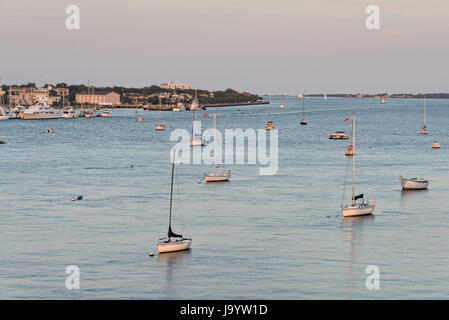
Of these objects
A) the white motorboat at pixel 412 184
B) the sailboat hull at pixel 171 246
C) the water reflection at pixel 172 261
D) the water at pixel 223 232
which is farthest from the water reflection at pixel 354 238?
the white motorboat at pixel 412 184

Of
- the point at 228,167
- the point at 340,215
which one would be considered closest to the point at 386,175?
the point at 228,167

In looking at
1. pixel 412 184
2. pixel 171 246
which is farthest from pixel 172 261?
pixel 412 184

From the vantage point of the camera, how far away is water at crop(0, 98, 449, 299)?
3962 centimetres

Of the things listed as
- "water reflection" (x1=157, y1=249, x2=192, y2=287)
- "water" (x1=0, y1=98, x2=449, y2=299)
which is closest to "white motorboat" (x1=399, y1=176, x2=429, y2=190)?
"water" (x1=0, y1=98, x2=449, y2=299)

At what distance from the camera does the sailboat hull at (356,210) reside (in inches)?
2265

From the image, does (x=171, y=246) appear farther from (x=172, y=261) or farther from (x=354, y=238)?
(x=354, y=238)

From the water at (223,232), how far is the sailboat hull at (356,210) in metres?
0.80

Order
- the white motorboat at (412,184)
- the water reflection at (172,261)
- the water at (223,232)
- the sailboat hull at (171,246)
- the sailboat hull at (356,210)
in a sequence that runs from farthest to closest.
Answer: the white motorboat at (412,184) < the sailboat hull at (356,210) < the sailboat hull at (171,246) < the water reflection at (172,261) < the water at (223,232)

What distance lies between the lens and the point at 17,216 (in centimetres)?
5750

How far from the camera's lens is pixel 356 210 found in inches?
2271

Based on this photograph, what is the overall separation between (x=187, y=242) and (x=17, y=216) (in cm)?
1793

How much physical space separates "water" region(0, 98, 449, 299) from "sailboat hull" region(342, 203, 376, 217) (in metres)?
0.80

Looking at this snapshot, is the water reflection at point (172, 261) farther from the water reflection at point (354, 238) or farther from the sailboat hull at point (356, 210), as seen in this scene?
the sailboat hull at point (356, 210)
